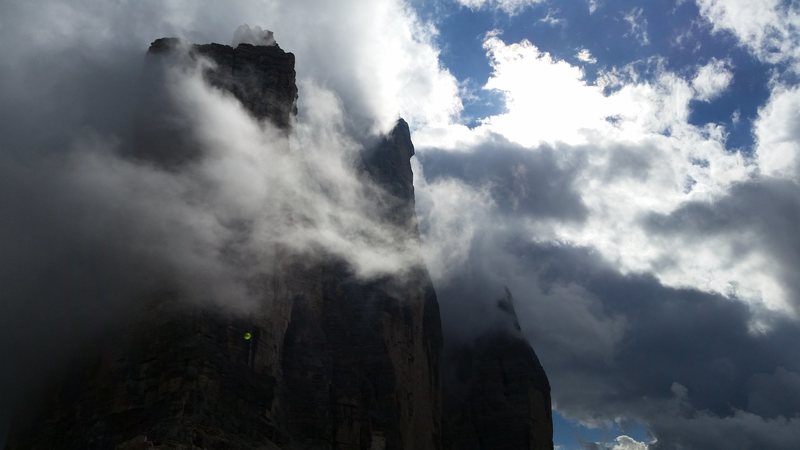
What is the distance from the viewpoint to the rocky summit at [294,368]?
42594 millimetres

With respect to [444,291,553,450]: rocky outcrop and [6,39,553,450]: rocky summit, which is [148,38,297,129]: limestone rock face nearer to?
[6,39,553,450]: rocky summit

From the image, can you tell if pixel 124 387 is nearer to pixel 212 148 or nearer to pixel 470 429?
pixel 212 148

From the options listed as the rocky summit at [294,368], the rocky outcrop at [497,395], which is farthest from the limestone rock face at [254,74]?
the rocky outcrop at [497,395]

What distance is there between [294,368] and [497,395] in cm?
3760

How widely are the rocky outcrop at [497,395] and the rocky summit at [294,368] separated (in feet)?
0.54

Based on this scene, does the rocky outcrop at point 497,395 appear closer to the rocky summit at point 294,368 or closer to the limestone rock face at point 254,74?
the rocky summit at point 294,368

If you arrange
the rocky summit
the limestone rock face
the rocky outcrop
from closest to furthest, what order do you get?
1. the rocky summit
2. the limestone rock face
3. the rocky outcrop

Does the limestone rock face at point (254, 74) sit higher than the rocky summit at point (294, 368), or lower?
higher

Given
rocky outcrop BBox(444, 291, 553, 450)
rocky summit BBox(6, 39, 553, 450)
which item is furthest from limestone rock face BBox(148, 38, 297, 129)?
rocky outcrop BBox(444, 291, 553, 450)

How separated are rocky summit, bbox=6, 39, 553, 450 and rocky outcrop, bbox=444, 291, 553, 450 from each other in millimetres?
164

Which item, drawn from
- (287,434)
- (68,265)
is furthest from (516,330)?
(68,265)

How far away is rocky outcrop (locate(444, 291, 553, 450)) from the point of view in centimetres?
8350

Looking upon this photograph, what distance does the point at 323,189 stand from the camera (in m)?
72.6

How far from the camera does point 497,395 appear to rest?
87125 millimetres
